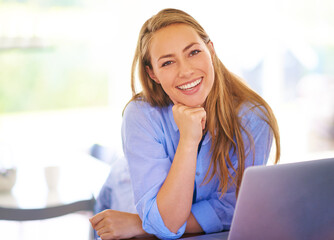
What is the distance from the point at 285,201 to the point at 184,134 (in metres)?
0.45

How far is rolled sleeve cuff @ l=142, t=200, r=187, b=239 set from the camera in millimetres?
1118

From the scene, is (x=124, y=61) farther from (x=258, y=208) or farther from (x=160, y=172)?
(x=258, y=208)

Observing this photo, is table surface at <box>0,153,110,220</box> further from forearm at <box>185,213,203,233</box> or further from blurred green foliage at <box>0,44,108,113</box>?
blurred green foliage at <box>0,44,108,113</box>

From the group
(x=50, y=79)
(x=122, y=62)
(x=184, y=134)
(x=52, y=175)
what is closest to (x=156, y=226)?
(x=184, y=134)

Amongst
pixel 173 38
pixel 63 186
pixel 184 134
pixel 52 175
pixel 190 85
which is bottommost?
pixel 63 186

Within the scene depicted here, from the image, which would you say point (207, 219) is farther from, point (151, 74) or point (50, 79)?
point (50, 79)

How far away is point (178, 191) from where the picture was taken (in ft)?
3.81

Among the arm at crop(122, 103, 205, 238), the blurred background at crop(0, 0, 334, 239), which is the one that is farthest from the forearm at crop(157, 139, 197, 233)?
the blurred background at crop(0, 0, 334, 239)

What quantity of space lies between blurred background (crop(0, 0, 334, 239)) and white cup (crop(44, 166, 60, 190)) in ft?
9.64

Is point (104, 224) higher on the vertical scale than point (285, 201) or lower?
lower

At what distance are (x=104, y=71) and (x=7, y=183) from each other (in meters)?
3.97

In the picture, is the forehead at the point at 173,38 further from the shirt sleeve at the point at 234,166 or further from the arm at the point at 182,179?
the shirt sleeve at the point at 234,166

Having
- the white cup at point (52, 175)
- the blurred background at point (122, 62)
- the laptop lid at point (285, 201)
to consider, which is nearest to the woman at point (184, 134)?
the laptop lid at point (285, 201)

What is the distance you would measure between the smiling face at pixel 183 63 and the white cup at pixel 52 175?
0.84 m
